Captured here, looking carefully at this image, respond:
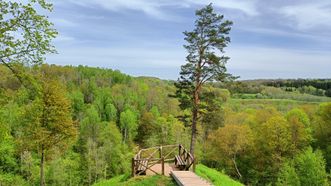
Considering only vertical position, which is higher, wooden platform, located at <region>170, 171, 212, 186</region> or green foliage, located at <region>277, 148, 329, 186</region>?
wooden platform, located at <region>170, 171, 212, 186</region>

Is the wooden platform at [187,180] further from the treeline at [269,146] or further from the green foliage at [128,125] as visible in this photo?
the green foliage at [128,125]

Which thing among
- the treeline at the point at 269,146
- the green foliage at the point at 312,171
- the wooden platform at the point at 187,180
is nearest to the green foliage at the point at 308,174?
the green foliage at the point at 312,171

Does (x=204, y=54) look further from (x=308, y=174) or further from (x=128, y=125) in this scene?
(x=128, y=125)

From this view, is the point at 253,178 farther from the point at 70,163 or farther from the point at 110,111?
the point at 110,111

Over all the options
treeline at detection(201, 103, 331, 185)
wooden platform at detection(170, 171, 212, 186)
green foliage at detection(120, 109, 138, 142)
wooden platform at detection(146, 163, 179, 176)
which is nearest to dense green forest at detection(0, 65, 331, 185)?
treeline at detection(201, 103, 331, 185)

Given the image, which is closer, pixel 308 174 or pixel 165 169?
pixel 165 169

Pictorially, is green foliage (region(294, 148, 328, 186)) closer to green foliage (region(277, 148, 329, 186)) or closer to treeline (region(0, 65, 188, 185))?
green foliage (region(277, 148, 329, 186))

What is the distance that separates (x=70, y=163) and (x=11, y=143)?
13.4m

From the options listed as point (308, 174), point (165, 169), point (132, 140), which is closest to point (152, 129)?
point (132, 140)

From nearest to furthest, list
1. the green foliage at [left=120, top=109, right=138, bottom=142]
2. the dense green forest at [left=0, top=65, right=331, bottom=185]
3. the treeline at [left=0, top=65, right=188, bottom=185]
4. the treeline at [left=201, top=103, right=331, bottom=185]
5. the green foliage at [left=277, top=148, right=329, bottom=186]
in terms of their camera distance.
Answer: the treeline at [left=0, top=65, right=188, bottom=185] → the dense green forest at [left=0, top=65, right=331, bottom=185] → the green foliage at [left=277, top=148, right=329, bottom=186] → the treeline at [left=201, top=103, right=331, bottom=185] → the green foliage at [left=120, top=109, right=138, bottom=142]

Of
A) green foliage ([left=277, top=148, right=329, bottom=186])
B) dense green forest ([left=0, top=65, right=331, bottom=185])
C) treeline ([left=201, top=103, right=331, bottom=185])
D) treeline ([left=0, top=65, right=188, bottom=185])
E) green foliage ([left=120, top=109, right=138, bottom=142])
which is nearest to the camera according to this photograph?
treeline ([left=0, top=65, right=188, bottom=185])

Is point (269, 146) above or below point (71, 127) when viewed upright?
below

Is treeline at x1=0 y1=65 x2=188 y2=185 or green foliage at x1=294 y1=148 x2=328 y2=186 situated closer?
treeline at x1=0 y1=65 x2=188 y2=185

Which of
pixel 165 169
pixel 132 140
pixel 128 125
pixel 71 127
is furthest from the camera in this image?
pixel 132 140
